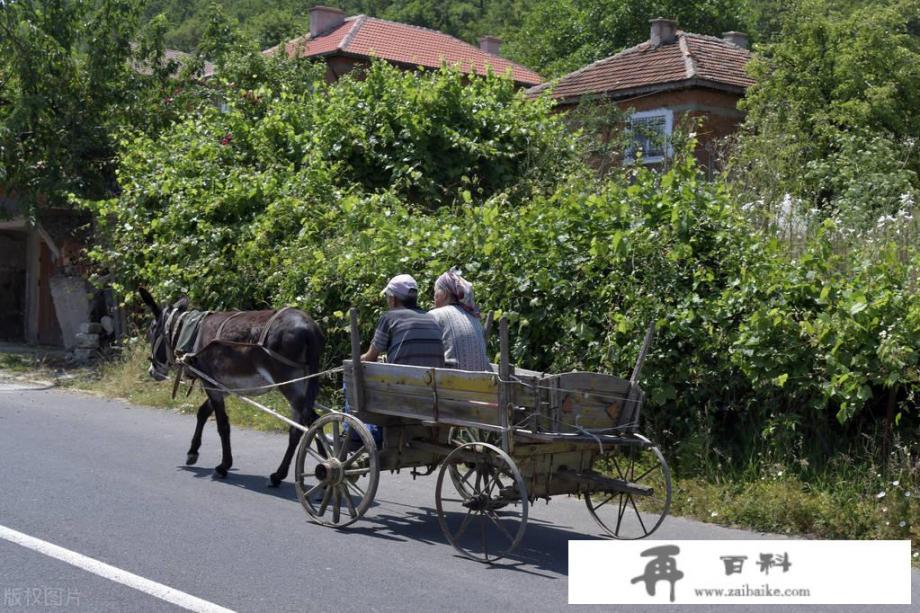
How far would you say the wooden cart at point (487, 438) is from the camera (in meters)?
6.92

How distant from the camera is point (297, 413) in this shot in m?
9.32

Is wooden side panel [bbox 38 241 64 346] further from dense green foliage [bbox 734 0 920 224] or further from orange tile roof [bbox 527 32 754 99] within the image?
dense green foliage [bbox 734 0 920 224]

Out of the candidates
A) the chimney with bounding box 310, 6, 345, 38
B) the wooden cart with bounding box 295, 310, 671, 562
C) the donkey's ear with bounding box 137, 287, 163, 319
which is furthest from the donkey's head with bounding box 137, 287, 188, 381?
the chimney with bounding box 310, 6, 345, 38

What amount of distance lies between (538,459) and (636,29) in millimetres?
45210

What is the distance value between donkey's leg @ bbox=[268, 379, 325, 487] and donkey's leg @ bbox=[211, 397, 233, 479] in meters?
0.59

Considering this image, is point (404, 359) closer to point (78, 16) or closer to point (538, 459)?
point (538, 459)

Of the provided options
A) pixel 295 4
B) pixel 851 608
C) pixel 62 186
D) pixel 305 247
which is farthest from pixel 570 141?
pixel 295 4

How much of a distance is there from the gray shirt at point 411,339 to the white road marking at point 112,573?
243 centimetres

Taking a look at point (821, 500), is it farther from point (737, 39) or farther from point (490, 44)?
point (490, 44)

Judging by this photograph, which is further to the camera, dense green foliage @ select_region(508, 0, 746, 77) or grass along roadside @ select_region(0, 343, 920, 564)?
dense green foliage @ select_region(508, 0, 746, 77)

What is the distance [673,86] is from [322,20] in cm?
1825

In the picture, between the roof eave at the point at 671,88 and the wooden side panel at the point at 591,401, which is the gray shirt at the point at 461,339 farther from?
the roof eave at the point at 671,88

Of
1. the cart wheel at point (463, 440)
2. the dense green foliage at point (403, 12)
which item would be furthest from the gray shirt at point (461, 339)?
the dense green foliage at point (403, 12)

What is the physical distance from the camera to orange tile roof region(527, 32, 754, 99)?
28.0 meters
